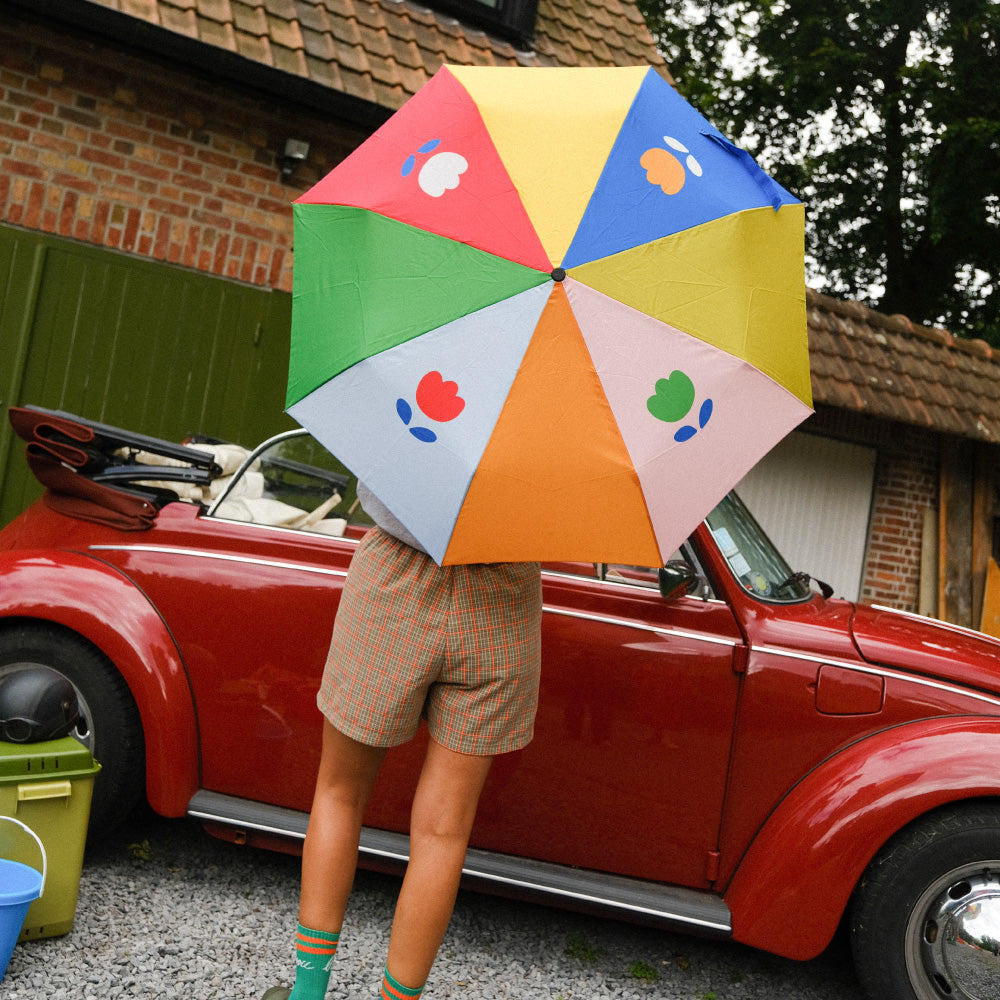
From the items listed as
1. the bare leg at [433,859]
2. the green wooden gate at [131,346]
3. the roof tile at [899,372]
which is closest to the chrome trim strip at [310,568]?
the bare leg at [433,859]

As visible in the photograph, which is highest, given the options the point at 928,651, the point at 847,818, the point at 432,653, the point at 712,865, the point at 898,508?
the point at 898,508

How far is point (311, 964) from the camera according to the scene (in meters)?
2.29

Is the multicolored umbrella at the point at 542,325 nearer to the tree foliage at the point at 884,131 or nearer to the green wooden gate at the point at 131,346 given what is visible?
the green wooden gate at the point at 131,346

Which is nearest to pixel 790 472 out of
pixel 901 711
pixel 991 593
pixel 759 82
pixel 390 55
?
pixel 991 593

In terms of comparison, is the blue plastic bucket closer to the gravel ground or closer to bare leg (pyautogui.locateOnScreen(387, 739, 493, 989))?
the gravel ground

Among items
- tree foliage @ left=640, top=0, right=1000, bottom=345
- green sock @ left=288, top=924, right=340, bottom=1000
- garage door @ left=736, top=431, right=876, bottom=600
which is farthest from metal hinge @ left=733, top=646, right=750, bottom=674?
tree foliage @ left=640, top=0, right=1000, bottom=345

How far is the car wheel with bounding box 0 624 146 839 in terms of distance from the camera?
3117 mm

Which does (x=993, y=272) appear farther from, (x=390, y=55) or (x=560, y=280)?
(x=560, y=280)

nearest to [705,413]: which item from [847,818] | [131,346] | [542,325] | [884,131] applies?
[542,325]

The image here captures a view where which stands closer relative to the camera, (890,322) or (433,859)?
(433,859)

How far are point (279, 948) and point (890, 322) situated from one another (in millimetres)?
7797

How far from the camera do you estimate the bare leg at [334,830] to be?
2.31m

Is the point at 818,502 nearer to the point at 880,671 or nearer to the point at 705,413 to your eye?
the point at 880,671

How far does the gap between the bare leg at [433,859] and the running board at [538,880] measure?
71 cm
